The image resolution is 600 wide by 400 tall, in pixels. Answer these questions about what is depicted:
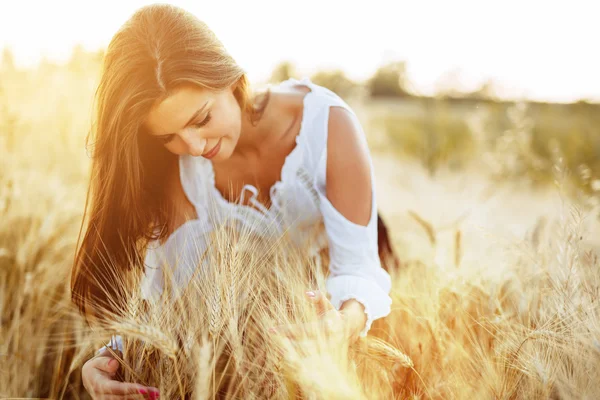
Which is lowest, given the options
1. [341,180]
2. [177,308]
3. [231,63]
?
[177,308]

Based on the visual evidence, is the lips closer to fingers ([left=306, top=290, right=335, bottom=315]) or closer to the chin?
the chin

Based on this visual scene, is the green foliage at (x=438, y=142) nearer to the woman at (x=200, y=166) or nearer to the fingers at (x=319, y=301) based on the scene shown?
the woman at (x=200, y=166)

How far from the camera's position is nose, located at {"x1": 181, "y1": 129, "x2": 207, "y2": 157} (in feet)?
4.32

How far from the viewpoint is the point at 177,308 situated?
105 centimetres

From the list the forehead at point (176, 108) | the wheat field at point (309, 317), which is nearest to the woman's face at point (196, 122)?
the forehead at point (176, 108)

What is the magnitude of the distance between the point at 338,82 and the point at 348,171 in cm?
609

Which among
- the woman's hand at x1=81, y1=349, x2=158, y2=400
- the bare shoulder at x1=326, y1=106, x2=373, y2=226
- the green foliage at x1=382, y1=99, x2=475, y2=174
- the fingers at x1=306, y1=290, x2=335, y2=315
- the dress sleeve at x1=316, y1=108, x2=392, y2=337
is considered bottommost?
the green foliage at x1=382, y1=99, x2=475, y2=174

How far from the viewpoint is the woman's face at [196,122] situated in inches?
51.1

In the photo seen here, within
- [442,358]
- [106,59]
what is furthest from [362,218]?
[106,59]

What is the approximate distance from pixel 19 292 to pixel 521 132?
2.92 metres

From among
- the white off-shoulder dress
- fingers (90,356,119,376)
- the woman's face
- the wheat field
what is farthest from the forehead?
fingers (90,356,119,376)

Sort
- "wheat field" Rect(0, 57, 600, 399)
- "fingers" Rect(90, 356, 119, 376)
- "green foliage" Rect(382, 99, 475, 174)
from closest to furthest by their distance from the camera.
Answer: "wheat field" Rect(0, 57, 600, 399) < "fingers" Rect(90, 356, 119, 376) < "green foliage" Rect(382, 99, 475, 174)

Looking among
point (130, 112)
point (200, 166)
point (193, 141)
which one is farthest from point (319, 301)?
point (200, 166)

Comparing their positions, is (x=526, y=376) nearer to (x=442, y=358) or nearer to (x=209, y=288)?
(x=442, y=358)
